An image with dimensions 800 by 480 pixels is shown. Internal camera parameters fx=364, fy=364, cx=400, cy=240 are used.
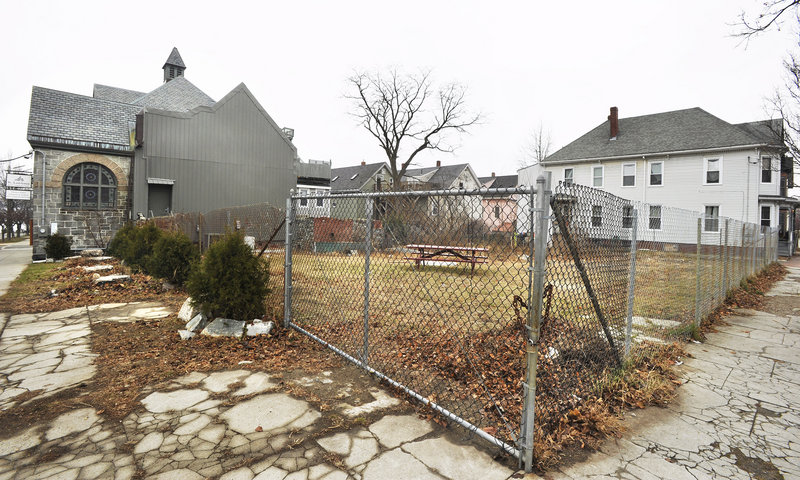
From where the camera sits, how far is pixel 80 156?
609 inches

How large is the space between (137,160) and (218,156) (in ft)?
11.0

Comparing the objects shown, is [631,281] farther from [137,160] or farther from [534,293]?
[137,160]

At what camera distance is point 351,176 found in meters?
42.4

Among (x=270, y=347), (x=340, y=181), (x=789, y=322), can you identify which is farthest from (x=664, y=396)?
(x=340, y=181)

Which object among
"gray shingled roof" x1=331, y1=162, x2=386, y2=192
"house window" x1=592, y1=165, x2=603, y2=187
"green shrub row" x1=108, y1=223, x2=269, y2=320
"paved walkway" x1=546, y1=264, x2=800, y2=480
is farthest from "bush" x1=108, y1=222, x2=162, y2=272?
"gray shingled roof" x1=331, y1=162, x2=386, y2=192

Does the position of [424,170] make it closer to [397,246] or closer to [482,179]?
[482,179]

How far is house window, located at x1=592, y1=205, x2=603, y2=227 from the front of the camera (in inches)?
114

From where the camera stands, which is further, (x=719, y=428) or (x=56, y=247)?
(x=56, y=247)

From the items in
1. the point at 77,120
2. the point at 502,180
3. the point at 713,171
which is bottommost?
the point at 713,171

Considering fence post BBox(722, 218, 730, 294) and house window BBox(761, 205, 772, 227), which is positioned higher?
house window BBox(761, 205, 772, 227)

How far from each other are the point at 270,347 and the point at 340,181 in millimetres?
39942

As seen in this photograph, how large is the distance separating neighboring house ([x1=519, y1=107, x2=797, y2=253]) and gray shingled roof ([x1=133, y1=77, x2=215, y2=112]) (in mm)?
20137

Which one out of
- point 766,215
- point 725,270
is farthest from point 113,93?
point 766,215

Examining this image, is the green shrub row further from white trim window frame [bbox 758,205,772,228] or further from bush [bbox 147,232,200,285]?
white trim window frame [bbox 758,205,772,228]
